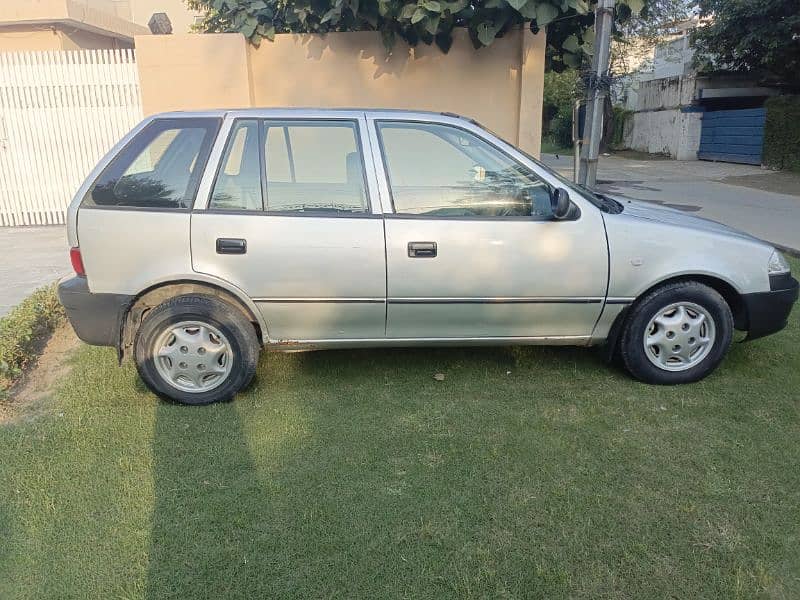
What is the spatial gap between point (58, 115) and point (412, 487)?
8.55 meters

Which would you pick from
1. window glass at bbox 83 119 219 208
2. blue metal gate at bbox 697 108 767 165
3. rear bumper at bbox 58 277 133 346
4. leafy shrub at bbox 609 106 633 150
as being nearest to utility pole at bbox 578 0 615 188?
window glass at bbox 83 119 219 208

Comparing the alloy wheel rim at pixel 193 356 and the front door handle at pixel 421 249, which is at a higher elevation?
the front door handle at pixel 421 249

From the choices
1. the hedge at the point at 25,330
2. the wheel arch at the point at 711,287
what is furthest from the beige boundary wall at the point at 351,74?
the wheel arch at the point at 711,287

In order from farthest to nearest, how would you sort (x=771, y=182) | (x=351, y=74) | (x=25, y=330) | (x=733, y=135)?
(x=733, y=135) → (x=771, y=182) → (x=351, y=74) → (x=25, y=330)

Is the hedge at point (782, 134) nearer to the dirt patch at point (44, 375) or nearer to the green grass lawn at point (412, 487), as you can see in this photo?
the green grass lawn at point (412, 487)

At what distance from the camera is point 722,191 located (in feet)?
47.6

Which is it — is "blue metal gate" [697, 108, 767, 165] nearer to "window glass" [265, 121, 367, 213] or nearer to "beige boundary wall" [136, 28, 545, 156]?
"beige boundary wall" [136, 28, 545, 156]

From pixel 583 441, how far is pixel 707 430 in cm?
73

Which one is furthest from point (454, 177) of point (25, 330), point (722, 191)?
point (722, 191)

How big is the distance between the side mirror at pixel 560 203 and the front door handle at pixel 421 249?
729 millimetres

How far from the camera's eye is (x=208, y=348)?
3.79 m

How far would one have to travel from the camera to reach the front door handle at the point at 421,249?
369 cm

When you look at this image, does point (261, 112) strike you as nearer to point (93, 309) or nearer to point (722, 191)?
point (93, 309)

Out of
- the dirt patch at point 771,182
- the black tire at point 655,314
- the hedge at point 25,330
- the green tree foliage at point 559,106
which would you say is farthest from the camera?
the green tree foliage at point 559,106
